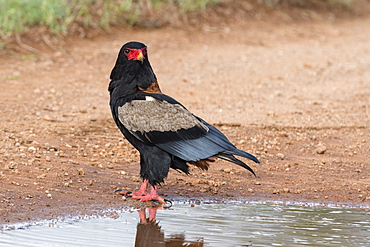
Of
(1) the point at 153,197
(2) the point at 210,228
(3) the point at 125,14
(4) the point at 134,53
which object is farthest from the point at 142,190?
(3) the point at 125,14

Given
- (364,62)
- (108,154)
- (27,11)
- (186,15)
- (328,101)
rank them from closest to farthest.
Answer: (108,154) → (328,101) → (27,11) → (364,62) → (186,15)

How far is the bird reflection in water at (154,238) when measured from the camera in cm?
450

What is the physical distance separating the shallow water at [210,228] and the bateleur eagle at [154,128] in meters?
0.39

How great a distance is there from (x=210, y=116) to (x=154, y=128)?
3.41 metres

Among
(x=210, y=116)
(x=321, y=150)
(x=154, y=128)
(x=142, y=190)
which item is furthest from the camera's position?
(x=210, y=116)

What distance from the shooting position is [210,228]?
4805 mm

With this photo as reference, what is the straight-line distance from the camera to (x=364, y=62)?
12609 mm

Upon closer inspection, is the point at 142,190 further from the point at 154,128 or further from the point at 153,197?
the point at 154,128

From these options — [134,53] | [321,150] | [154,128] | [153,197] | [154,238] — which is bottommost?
[154,238]

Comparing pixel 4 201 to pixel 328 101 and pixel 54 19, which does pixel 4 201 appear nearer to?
pixel 328 101

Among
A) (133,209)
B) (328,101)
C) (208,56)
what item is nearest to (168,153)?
(133,209)

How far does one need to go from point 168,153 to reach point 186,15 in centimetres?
909

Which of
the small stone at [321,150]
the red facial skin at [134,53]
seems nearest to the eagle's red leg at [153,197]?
the red facial skin at [134,53]

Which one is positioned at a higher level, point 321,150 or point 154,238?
point 321,150
